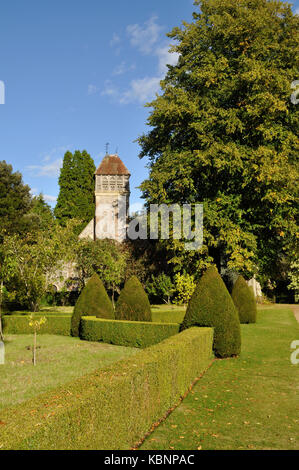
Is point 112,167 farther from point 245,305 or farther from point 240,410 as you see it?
point 240,410

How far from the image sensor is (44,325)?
17.0 meters

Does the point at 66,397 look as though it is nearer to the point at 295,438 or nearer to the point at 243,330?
the point at 295,438

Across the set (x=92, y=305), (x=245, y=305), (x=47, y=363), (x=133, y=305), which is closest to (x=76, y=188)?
(x=245, y=305)

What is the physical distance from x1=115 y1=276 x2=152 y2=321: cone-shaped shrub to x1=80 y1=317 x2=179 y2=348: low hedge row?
114 centimetres

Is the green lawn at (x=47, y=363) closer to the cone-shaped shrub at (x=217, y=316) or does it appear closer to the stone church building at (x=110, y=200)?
the cone-shaped shrub at (x=217, y=316)

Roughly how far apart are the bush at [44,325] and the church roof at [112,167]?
22976mm

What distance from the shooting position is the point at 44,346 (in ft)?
44.9

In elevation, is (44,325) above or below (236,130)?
below

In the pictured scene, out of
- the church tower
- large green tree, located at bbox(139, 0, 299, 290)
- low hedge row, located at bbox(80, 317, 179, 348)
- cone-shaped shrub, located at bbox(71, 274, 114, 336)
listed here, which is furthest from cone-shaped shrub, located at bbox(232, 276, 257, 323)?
the church tower

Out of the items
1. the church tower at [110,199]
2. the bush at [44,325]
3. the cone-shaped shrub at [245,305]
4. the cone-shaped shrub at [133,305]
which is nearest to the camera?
the cone-shaped shrub at [133,305]

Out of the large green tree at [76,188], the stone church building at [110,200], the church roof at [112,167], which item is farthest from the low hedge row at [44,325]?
the large green tree at [76,188]

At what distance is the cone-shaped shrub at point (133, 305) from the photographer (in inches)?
599

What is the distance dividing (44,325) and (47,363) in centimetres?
646
